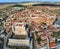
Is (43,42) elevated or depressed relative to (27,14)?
depressed

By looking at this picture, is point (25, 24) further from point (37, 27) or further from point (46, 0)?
point (46, 0)

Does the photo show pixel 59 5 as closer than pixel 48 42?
No

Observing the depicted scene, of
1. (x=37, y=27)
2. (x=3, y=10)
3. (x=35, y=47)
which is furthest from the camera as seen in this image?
(x=3, y=10)

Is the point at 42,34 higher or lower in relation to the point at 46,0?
lower

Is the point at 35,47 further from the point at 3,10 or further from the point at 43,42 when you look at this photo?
the point at 3,10

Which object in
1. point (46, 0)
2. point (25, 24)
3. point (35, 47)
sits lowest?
point (35, 47)

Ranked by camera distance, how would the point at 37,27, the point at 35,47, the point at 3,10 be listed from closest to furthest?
the point at 35,47 → the point at 37,27 → the point at 3,10

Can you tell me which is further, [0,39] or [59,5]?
[59,5]

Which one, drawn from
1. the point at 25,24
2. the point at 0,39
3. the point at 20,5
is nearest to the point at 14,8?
the point at 20,5

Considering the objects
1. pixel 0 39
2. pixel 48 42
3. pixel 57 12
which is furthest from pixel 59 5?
pixel 0 39
